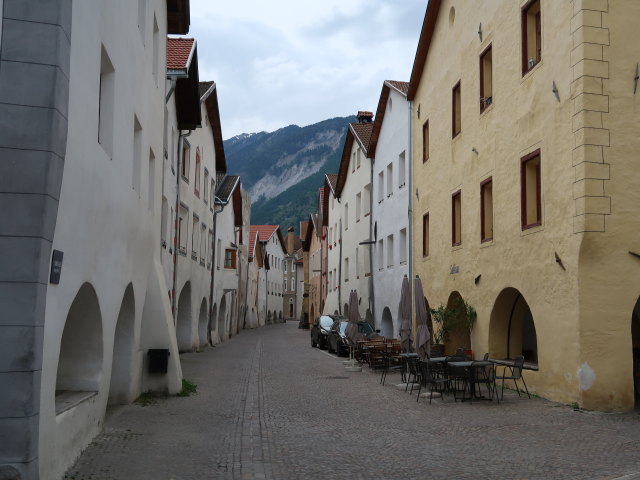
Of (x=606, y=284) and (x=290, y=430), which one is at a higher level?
(x=606, y=284)

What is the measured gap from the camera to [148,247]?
13.4m

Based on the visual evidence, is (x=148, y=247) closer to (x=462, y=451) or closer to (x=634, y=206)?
(x=462, y=451)

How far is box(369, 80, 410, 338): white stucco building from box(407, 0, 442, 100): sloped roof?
114 centimetres

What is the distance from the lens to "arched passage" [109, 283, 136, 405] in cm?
1186

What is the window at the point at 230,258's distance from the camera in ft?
120

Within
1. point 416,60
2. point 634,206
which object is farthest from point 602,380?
point 416,60

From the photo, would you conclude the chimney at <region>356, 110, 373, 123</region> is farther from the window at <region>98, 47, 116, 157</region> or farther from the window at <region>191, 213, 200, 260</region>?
the window at <region>98, 47, 116, 157</region>

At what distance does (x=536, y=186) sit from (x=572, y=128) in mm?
2378

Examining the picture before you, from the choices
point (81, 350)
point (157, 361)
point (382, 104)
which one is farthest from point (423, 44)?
point (81, 350)

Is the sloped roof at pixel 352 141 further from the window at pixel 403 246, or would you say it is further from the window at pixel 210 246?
the window at pixel 210 246

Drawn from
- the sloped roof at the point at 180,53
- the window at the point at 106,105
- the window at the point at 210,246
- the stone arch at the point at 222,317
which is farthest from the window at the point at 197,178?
the window at the point at 106,105

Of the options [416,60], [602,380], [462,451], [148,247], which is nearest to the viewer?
[462,451]

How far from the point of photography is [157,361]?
43.9 ft

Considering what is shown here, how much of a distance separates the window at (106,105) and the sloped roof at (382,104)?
1645cm
